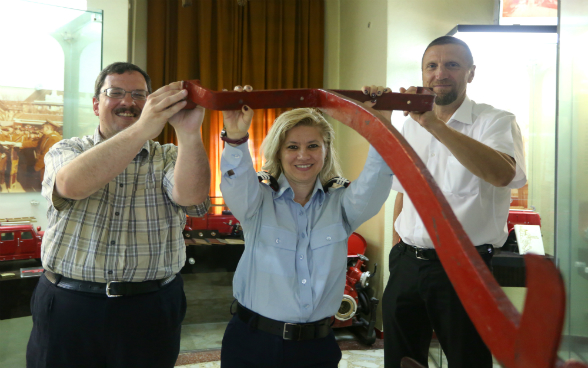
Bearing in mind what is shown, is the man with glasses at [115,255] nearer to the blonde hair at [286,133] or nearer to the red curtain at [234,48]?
the blonde hair at [286,133]

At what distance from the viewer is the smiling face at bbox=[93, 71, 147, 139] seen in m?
1.65

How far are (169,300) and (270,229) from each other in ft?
1.69

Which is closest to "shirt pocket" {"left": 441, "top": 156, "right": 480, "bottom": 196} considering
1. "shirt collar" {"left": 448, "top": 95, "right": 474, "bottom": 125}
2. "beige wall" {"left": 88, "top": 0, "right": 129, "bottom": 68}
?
"shirt collar" {"left": 448, "top": 95, "right": 474, "bottom": 125}

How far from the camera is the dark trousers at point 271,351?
4.58ft

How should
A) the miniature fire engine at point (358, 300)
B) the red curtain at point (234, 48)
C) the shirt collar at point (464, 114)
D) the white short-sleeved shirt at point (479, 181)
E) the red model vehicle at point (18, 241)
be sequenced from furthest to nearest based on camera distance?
the red curtain at point (234, 48)
the miniature fire engine at point (358, 300)
the red model vehicle at point (18, 241)
the shirt collar at point (464, 114)
the white short-sleeved shirt at point (479, 181)

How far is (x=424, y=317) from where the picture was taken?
6.27 ft

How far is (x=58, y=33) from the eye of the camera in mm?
3051

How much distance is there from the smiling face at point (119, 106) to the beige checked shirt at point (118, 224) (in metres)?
0.09

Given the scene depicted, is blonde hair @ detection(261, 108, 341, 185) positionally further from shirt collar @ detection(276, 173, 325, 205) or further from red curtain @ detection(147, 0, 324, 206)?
red curtain @ detection(147, 0, 324, 206)

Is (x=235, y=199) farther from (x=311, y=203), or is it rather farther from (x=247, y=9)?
(x=247, y=9)

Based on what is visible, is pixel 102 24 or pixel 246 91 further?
pixel 102 24

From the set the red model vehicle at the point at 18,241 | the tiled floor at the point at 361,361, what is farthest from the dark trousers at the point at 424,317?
the red model vehicle at the point at 18,241

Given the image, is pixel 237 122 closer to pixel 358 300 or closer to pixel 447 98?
pixel 447 98

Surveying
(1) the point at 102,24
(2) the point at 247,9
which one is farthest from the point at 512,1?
(1) the point at 102,24
